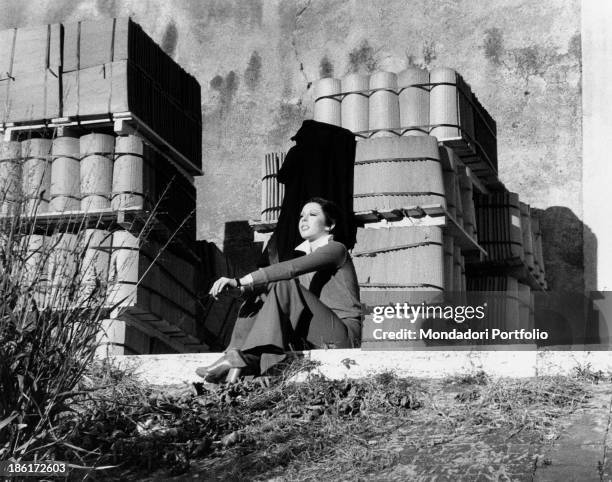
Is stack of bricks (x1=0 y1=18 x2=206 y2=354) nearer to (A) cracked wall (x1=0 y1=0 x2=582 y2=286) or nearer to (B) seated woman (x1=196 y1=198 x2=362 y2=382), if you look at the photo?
(A) cracked wall (x1=0 y1=0 x2=582 y2=286)

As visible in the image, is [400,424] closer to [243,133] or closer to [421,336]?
[421,336]

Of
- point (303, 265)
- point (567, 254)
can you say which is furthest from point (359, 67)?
point (303, 265)

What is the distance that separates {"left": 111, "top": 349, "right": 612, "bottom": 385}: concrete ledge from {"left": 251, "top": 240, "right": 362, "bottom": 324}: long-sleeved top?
1034 mm

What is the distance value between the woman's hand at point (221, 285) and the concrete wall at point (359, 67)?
29.0 ft

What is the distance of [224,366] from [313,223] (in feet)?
6.39

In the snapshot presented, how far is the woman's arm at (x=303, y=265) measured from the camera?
32.7 ft

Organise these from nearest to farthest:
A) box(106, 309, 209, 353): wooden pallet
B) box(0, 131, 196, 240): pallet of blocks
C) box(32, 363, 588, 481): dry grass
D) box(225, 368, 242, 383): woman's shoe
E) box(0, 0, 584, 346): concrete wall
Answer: box(32, 363, 588, 481): dry grass, box(225, 368, 242, 383): woman's shoe, box(0, 131, 196, 240): pallet of blocks, box(106, 309, 209, 353): wooden pallet, box(0, 0, 584, 346): concrete wall

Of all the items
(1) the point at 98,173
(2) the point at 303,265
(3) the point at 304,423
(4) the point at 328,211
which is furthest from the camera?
(1) the point at 98,173

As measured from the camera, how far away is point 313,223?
427 inches

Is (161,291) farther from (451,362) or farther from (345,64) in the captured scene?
(345,64)

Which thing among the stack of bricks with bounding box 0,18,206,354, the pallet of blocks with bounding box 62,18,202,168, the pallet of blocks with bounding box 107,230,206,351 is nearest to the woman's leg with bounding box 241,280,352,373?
the pallet of blocks with bounding box 107,230,206,351

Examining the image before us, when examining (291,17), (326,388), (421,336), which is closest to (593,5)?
(291,17)

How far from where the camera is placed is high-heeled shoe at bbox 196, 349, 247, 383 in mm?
9250

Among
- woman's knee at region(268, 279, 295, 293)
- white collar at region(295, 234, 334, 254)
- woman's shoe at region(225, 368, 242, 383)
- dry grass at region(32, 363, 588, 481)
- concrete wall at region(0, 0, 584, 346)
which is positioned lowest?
dry grass at region(32, 363, 588, 481)
